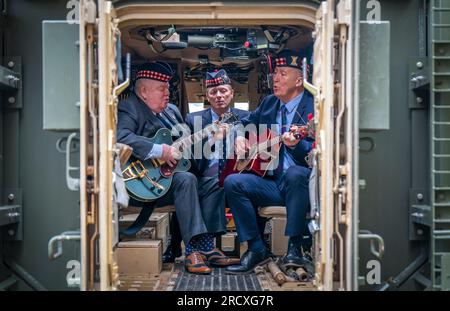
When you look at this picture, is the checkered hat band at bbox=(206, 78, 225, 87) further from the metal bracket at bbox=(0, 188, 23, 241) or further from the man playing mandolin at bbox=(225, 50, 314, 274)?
the metal bracket at bbox=(0, 188, 23, 241)

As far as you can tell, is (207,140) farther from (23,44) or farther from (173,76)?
(23,44)

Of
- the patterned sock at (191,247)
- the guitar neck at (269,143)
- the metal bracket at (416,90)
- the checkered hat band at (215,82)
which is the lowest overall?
the patterned sock at (191,247)

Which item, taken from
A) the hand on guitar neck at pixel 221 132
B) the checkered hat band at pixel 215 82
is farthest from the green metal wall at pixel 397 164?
the checkered hat band at pixel 215 82

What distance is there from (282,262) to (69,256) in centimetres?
210

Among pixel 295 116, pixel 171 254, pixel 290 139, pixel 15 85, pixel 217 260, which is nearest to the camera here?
pixel 15 85

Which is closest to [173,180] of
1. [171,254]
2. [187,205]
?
[187,205]

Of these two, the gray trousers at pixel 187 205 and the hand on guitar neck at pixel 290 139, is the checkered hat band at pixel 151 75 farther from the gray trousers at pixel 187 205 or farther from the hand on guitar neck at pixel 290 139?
the gray trousers at pixel 187 205

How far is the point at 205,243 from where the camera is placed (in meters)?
5.38

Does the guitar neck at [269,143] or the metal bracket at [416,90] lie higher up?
the metal bracket at [416,90]

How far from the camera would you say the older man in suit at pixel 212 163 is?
549 centimetres

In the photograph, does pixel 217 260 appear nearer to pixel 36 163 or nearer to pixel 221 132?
pixel 221 132

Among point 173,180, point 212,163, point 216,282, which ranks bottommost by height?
point 216,282

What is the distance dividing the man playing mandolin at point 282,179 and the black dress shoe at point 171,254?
0.80 metres

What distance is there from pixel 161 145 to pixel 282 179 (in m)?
1.38
